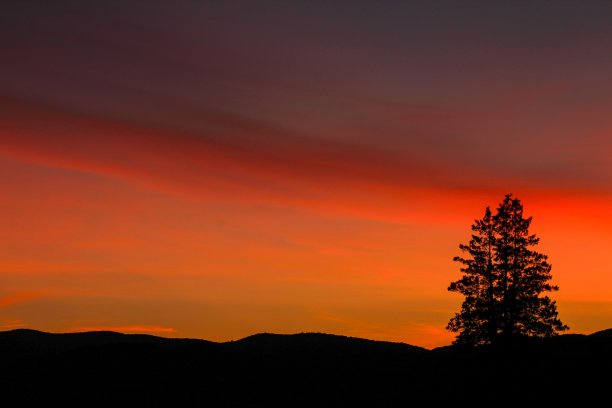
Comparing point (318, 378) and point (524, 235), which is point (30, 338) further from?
point (524, 235)

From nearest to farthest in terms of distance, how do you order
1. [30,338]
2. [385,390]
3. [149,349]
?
1. [385,390]
2. [149,349]
3. [30,338]

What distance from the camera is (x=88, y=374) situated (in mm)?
57688

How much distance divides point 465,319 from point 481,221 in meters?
7.92

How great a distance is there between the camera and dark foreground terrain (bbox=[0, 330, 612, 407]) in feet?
152

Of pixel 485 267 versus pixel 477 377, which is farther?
pixel 485 267

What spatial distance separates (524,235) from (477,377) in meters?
14.8

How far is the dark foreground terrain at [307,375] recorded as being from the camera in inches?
1821

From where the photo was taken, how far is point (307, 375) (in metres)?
55.4

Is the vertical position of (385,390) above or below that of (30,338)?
below

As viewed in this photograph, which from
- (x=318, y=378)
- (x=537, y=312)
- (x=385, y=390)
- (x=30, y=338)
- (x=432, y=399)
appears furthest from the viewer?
(x=30, y=338)

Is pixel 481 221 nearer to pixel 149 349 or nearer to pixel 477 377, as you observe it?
pixel 477 377

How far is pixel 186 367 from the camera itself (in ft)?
193

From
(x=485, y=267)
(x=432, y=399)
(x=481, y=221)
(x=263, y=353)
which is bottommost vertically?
(x=432, y=399)

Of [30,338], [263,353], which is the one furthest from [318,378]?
[30,338]
